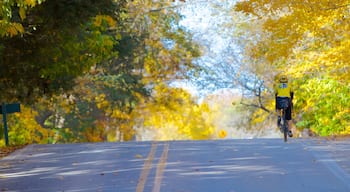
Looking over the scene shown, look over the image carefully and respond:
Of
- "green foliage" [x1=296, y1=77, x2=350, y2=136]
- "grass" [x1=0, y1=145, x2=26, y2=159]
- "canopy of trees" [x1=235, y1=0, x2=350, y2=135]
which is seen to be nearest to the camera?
"grass" [x1=0, y1=145, x2=26, y2=159]

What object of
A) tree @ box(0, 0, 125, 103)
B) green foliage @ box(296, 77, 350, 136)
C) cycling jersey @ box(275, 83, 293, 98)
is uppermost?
tree @ box(0, 0, 125, 103)

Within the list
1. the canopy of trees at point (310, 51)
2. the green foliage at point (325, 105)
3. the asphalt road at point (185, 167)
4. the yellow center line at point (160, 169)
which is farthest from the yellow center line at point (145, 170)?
the green foliage at point (325, 105)

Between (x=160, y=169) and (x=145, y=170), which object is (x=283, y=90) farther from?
(x=145, y=170)

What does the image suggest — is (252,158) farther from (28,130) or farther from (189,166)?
(28,130)

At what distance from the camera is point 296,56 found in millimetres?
30156

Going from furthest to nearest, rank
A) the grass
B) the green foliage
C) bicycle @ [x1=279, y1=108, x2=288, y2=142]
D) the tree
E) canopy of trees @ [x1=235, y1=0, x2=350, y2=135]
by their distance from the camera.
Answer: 1. the green foliage
2. canopy of trees @ [x1=235, y1=0, x2=350, y2=135]
3. bicycle @ [x1=279, y1=108, x2=288, y2=142]
4. the grass
5. the tree

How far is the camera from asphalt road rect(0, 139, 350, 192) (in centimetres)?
1280

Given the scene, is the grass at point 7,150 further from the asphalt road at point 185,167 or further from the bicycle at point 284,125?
the bicycle at point 284,125

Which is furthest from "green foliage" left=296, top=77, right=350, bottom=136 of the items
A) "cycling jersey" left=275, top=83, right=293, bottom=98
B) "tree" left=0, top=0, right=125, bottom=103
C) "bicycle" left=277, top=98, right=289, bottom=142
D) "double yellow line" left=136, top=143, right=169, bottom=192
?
"double yellow line" left=136, top=143, right=169, bottom=192

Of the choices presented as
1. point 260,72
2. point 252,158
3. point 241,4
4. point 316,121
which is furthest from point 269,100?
point 252,158

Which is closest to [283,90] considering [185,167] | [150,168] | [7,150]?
[185,167]

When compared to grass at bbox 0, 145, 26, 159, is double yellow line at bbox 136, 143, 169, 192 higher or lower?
higher

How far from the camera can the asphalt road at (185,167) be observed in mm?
12797

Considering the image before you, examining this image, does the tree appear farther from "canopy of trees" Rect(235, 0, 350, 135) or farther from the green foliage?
the green foliage
